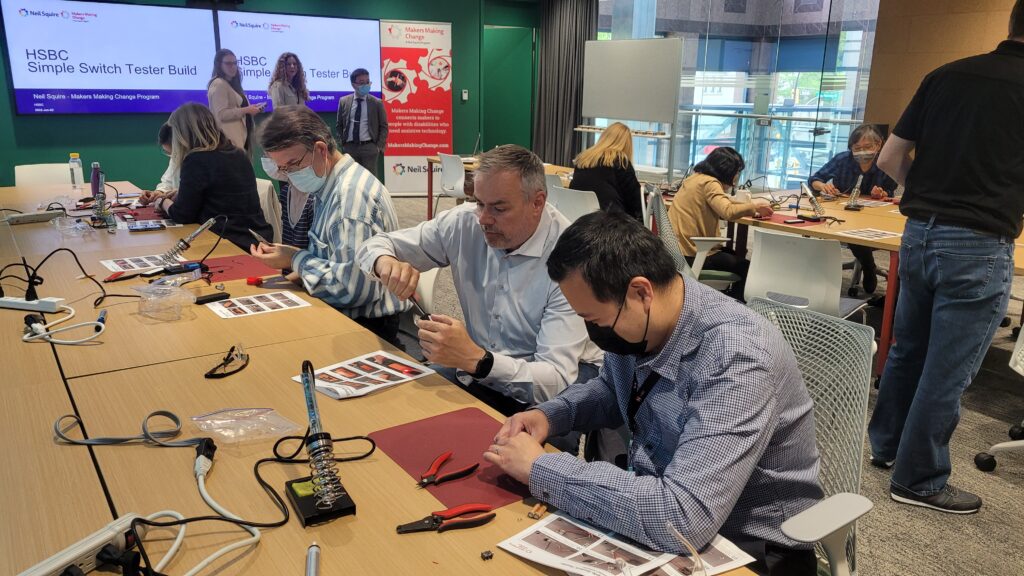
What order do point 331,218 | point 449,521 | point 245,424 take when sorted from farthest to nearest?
point 331,218, point 245,424, point 449,521

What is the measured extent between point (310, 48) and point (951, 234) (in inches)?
304

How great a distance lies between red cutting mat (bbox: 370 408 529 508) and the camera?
1.28m

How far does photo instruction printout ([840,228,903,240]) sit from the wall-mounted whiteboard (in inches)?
151

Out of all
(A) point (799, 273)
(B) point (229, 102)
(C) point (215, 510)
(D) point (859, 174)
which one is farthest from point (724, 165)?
(B) point (229, 102)

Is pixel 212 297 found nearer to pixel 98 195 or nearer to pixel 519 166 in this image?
pixel 519 166

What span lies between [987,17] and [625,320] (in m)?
5.84

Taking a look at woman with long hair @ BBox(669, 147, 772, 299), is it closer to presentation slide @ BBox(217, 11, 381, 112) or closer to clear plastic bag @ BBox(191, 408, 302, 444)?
clear plastic bag @ BBox(191, 408, 302, 444)

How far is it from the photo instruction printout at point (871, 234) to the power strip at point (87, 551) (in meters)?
3.51

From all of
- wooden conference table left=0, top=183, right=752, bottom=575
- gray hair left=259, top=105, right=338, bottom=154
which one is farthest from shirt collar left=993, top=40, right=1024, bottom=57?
gray hair left=259, top=105, right=338, bottom=154

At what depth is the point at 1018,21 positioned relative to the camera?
221cm

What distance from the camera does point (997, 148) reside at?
2246mm

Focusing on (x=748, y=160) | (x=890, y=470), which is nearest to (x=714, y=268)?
(x=890, y=470)

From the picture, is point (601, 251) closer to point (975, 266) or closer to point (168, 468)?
point (168, 468)

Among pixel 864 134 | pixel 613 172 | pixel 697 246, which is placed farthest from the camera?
pixel 864 134
